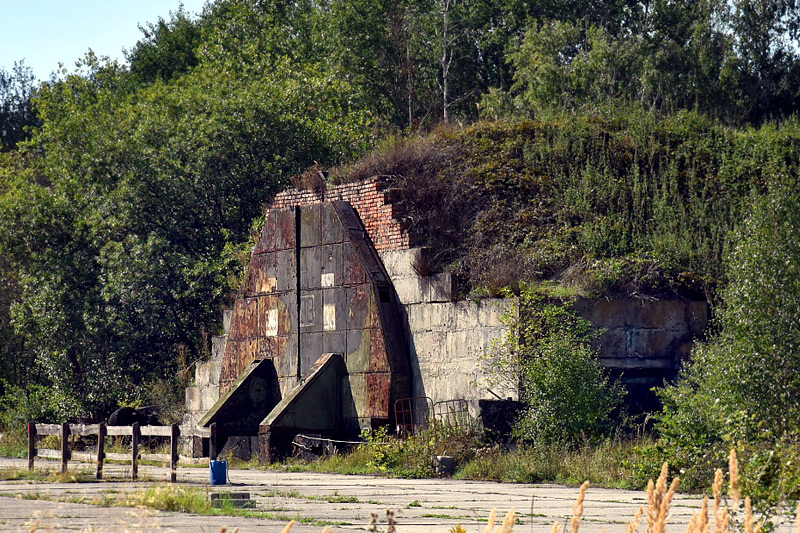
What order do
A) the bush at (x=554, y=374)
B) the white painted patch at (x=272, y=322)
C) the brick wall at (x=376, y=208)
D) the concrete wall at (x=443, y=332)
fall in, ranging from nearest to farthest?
the bush at (x=554, y=374) → the concrete wall at (x=443, y=332) → the brick wall at (x=376, y=208) → the white painted patch at (x=272, y=322)

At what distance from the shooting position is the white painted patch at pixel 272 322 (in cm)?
2242

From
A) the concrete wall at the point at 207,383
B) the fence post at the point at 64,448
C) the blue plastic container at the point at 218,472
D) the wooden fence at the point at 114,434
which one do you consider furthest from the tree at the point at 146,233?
the blue plastic container at the point at 218,472

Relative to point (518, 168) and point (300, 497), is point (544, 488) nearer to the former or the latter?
point (300, 497)

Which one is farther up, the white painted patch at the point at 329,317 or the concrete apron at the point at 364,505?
the white painted patch at the point at 329,317

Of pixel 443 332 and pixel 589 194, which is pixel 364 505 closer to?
pixel 443 332

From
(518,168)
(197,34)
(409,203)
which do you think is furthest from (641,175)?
(197,34)

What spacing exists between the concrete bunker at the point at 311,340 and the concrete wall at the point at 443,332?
0.91 feet

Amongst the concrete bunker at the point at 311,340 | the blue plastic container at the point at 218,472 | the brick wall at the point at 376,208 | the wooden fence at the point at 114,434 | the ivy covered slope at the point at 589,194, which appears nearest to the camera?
the blue plastic container at the point at 218,472

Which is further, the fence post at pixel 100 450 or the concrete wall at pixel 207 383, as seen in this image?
the concrete wall at pixel 207 383

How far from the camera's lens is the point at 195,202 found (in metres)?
27.3

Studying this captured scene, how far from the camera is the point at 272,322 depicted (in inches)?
886

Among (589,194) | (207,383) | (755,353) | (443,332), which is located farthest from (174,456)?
(589,194)

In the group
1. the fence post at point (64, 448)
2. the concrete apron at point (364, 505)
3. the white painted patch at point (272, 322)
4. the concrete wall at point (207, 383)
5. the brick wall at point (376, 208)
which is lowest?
the concrete apron at point (364, 505)

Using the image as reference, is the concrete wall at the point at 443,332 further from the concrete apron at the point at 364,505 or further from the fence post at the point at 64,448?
the fence post at the point at 64,448
